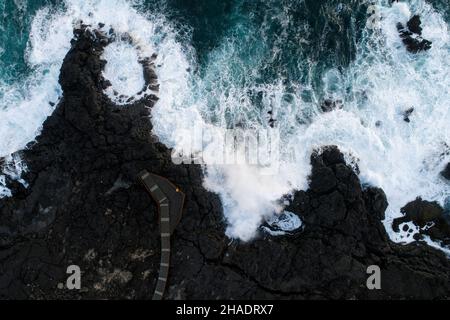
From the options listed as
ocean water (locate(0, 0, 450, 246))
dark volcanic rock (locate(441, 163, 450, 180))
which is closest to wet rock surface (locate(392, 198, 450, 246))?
ocean water (locate(0, 0, 450, 246))

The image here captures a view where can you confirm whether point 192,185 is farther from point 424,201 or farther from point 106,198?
point 424,201

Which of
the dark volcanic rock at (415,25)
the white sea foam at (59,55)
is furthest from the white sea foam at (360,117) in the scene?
the white sea foam at (59,55)

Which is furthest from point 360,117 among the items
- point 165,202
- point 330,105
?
point 165,202

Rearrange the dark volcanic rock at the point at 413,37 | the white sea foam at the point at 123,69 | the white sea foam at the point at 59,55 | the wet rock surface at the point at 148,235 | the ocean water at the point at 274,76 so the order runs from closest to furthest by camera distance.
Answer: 1. the wet rock surface at the point at 148,235
2. the ocean water at the point at 274,76
3. the white sea foam at the point at 123,69
4. the white sea foam at the point at 59,55
5. the dark volcanic rock at the point at 413,37

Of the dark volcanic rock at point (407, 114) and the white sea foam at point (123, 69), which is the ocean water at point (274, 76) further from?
the dark volcanic rock at point (407, 114)

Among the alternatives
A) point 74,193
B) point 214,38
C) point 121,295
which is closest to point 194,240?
point 121,295

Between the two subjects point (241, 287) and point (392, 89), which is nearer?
point (241, 287)
